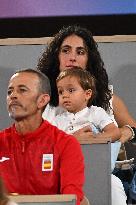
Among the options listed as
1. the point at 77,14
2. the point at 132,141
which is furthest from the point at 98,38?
the point at 132,141

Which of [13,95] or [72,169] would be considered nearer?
[72,169]

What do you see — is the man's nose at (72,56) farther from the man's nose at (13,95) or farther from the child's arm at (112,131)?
the man's nose at (13,95)

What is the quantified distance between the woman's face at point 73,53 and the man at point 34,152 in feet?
2.83

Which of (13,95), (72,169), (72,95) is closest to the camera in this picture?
(72,169)

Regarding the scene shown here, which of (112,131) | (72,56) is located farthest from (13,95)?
(72,56)

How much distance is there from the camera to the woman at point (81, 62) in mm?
2773

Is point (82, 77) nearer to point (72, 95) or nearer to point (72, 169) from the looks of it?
point (72, 95)

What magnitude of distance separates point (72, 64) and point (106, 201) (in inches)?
38.0

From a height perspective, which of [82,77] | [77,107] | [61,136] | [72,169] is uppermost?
[82,77]

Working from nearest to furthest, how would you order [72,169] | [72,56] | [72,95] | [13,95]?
[72,169] → [13,95] → [72,95] → [72,56]

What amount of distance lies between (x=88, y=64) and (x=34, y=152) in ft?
3.67

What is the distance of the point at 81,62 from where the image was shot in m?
2.80

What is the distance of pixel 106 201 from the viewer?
6.38 ft

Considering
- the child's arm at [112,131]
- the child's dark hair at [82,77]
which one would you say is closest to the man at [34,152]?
the child's arm at [112,131]
